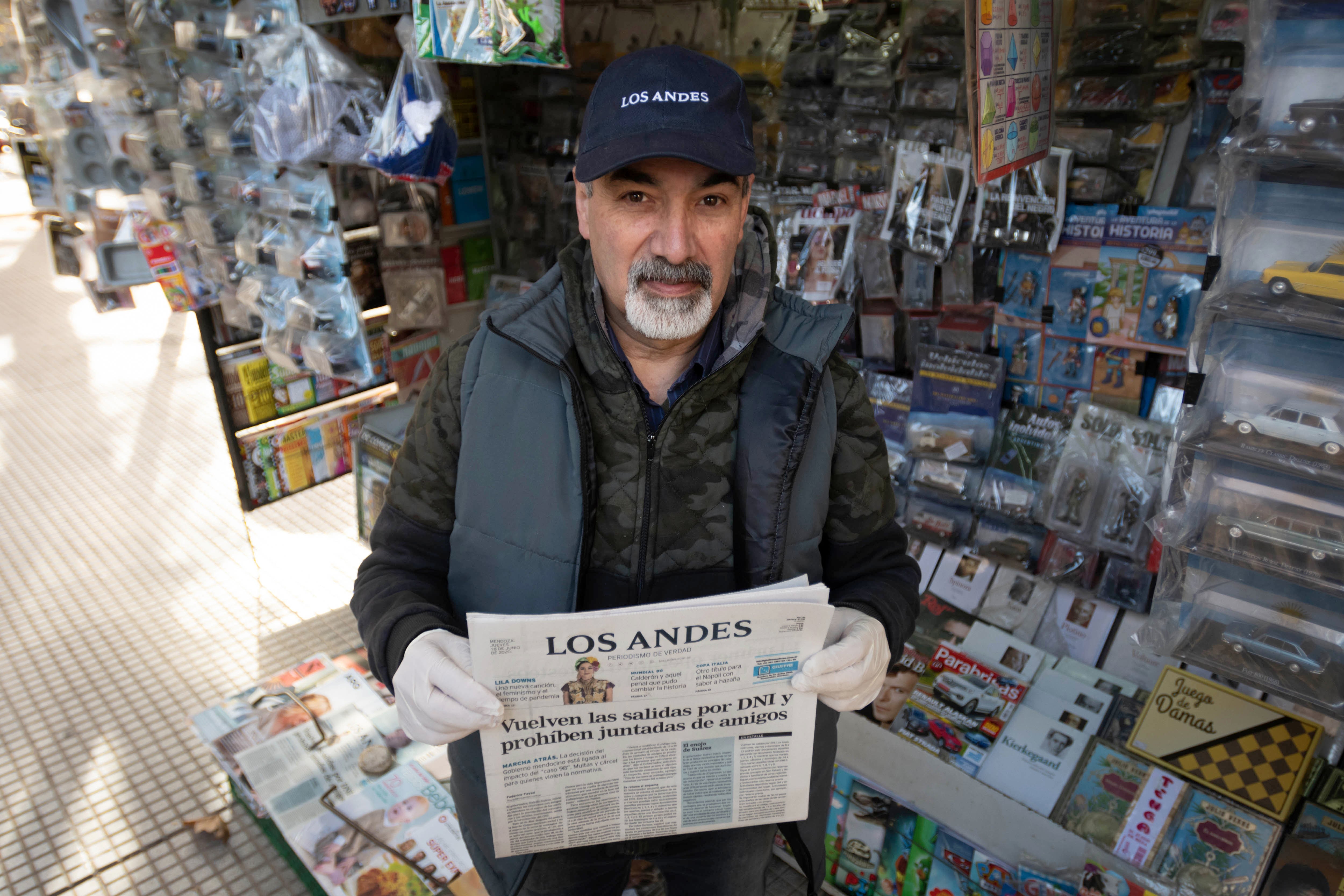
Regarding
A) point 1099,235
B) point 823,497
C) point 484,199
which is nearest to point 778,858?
point 823,497

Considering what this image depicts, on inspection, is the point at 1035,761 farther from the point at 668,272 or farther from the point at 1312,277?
the point at 668,272

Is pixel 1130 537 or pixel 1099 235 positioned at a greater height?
pixel 1099 235

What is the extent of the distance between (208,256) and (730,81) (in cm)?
293

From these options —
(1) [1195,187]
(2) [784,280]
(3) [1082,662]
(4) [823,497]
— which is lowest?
(3) [1082,662]

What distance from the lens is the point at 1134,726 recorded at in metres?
2.14

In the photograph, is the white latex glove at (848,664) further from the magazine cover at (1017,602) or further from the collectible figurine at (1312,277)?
the magazine cover at (1017,602)

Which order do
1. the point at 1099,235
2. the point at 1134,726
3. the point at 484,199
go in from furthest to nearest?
the point at 484,199
the point at 1099,235
the point at 1134,726

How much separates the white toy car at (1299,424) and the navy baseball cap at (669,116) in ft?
3.08

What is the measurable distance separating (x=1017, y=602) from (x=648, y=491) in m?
1.93

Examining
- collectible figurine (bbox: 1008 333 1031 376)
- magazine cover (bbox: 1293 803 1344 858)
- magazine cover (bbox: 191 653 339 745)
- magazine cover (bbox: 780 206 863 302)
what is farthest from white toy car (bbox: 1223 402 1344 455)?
magazine cover (bbox: 191 653 339 745)

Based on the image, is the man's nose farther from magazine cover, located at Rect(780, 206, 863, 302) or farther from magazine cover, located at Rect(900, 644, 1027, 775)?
magazine cover, located at Rect(900, 644, 1027, 775)

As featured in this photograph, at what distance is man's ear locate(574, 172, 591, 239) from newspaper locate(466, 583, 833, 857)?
2.45ft

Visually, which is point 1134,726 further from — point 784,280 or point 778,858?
point 784,280

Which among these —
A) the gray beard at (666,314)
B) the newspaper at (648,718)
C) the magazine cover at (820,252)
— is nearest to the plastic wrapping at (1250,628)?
the newspaper at (648,718)
